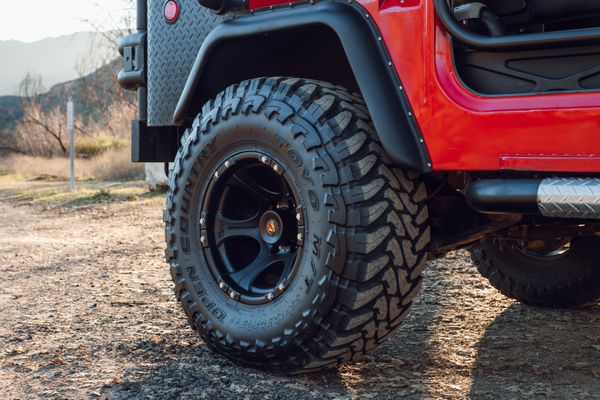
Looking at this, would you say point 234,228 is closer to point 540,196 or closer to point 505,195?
point 505,195

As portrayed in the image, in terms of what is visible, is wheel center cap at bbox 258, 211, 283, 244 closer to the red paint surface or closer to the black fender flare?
the black fender flare

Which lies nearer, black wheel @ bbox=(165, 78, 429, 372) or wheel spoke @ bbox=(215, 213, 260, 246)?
black wheel @ bbox=(165, 78, 429, 372)

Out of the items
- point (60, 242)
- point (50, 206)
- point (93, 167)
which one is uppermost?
point (60, 242)

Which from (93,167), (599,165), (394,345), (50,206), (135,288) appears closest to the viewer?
(599,165)

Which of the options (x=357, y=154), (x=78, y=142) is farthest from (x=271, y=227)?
(x=78, y=142)

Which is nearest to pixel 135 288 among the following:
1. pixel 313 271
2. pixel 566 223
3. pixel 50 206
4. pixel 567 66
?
pixel 313 271

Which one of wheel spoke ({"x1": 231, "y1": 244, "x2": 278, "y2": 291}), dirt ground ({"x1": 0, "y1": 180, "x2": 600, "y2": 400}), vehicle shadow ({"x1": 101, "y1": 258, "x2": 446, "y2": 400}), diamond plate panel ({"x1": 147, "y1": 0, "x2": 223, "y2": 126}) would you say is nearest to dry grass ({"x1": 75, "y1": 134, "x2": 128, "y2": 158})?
dirt ground ({"x1": 0, "y1": 180, "x2": 600, "y2": 400})

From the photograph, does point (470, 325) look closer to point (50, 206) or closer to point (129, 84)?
point (129, 84)

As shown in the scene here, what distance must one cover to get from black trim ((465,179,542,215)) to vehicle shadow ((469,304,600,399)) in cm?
66

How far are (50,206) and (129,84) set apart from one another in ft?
28.8

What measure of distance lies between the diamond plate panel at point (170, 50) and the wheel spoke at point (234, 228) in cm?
64

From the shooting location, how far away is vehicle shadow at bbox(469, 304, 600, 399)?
2.50 metres

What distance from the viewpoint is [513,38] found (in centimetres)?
221

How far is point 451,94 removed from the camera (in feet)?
7.48
